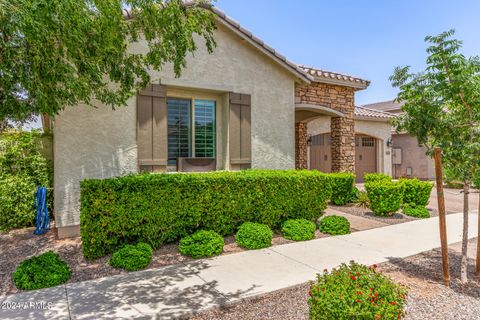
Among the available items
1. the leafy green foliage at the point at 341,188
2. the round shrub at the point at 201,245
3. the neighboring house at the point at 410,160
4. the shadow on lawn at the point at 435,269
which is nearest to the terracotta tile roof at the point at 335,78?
the leafy green foliage at the point at 341,188

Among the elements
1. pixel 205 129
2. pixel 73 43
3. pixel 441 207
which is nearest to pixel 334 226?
pixel 441 207

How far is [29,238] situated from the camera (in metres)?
6.80

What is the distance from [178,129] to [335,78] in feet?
19.7

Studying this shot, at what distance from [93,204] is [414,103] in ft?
18.0

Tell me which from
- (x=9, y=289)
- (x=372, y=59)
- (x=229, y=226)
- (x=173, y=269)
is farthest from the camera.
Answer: (x=372, y=59)

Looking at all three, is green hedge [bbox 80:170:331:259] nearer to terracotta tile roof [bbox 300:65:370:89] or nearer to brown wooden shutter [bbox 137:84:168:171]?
brown wooden shutter [bbox 137:84:168:171]

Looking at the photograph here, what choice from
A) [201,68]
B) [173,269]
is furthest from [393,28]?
[173,269]

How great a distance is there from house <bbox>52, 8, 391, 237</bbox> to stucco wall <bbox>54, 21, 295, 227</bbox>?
0.02m

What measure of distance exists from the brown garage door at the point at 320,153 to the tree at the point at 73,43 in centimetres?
1134

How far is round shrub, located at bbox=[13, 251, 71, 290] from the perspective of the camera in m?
4.33

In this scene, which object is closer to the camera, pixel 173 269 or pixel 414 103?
pixel 414 103

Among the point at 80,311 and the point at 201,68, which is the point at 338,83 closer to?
the point at 201,68

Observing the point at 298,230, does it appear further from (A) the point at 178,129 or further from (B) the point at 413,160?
(B) the point at 413,160

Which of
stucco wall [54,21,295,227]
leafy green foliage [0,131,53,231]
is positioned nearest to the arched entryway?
stucco wall [54,21,295,227]
